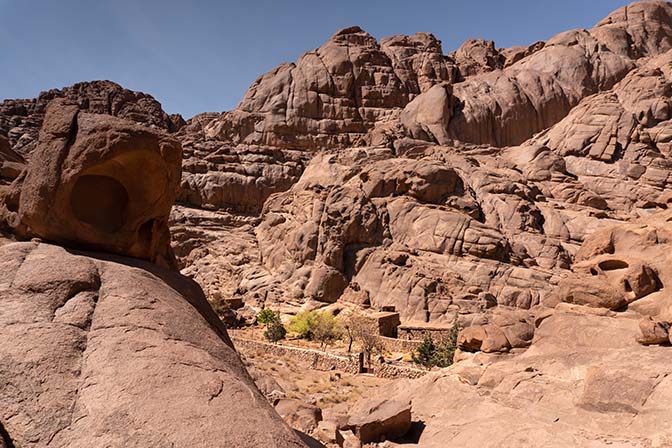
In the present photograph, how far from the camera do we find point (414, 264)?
3644 centimetres

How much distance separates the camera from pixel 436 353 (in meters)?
Answer: 24.6

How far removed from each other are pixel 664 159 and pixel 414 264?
1126 inches

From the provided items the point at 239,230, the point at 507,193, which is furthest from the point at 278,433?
the point at 239,230

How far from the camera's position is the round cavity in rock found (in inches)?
249

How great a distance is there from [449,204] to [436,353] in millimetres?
17868

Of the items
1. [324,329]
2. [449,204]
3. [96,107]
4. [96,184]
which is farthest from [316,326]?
[96,107]

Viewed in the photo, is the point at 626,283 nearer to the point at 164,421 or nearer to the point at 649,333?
the point at 649,333

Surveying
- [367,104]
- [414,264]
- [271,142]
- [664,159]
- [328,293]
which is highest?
[367,104]

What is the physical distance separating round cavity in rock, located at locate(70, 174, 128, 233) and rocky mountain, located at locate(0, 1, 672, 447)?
33 mm

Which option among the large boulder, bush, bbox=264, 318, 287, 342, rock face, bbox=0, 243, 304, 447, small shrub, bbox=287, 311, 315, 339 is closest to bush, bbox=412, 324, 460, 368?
small shrub, bbox=287, 311, 315, 339

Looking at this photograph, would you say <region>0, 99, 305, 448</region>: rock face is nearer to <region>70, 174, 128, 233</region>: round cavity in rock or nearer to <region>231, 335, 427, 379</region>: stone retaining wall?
<region>70, 174, 128, 233</region>: round cavity in rock

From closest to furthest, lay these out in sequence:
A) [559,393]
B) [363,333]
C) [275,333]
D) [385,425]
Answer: [559,393], [385,425], [363,333], [275,333]

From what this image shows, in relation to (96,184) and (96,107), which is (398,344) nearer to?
(96,184)

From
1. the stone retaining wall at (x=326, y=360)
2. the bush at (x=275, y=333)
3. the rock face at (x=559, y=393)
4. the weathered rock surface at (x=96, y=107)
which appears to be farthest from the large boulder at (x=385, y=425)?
the weathered rock surface at (x=96, y=107)
